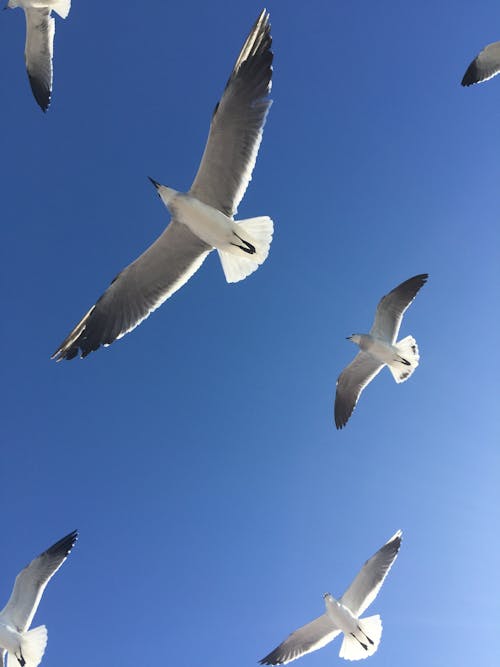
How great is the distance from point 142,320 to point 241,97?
289cm

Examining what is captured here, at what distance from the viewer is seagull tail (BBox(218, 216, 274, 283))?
7.95m

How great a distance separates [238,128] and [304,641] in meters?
8.61

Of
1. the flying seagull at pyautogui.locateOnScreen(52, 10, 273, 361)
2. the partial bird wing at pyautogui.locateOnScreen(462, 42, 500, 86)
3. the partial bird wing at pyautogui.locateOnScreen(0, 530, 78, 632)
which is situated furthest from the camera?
the partial bird wing at pyautogui.locateOnScreen(462, 42, 500, 86)

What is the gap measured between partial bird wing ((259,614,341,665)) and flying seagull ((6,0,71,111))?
10.1m

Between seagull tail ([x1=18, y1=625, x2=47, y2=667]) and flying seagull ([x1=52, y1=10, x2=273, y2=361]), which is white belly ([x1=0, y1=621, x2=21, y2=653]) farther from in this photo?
flying seagull ([x1=52, y1=10, x2=273, y2=361])

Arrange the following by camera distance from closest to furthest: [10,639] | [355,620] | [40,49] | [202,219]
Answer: [202,219], [10,639], [355,620], [40,49]

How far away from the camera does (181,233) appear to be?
841cm

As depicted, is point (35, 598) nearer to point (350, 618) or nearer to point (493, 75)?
point (350, 618)

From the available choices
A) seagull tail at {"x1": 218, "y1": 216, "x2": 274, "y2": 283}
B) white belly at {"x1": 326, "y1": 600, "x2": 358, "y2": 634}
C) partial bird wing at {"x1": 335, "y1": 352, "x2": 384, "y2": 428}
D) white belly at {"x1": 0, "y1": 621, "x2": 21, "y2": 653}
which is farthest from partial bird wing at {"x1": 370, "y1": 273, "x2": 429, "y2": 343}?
white belly at {"x1": 0, "y1": 621, "x2": 21, "y2": 653}

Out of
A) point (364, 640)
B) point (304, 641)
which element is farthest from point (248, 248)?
point (304, 641)

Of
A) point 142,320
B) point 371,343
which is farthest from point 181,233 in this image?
point 371,343

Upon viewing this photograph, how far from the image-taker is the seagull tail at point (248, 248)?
26.1 feet

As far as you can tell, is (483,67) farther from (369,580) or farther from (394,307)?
(369,580)

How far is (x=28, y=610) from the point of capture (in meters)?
10.3
